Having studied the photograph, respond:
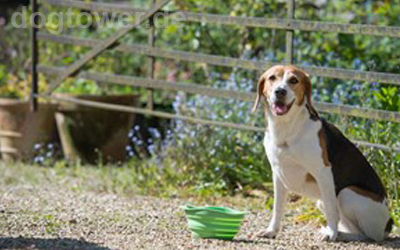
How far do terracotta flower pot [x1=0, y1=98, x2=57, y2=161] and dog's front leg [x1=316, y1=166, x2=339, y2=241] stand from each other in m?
4.64

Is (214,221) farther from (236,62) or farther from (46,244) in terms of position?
(236,62)

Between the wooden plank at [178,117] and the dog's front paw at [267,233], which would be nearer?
the dog's front paw at [267,233]

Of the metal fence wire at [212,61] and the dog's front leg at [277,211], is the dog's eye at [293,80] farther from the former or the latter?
the metal fence wire at [212,61]

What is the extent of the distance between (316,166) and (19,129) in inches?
187

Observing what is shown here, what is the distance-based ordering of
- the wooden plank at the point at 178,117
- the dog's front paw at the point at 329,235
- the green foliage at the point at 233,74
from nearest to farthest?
the dog's front paw at the point at 329,235 → the wooden plank at the point at 178,117 → the green foliage at the point at 233,74


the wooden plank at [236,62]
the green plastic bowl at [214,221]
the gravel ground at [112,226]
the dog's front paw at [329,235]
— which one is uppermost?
the wooden plank at [236,62]

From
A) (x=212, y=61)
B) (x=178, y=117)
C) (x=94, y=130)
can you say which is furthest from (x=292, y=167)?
(x=94, y=130)

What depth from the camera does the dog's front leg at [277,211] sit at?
219 inches

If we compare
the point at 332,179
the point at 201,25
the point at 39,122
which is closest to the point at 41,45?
the point at 39,122

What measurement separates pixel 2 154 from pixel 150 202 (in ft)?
9.96

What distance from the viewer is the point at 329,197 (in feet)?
17.6

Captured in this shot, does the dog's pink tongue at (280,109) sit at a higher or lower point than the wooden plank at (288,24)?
lower

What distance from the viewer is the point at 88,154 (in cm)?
932

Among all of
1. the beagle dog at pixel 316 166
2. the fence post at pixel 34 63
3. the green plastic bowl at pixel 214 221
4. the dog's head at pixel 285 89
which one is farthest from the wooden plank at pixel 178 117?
the green plastic bowl at pixel 214 221
